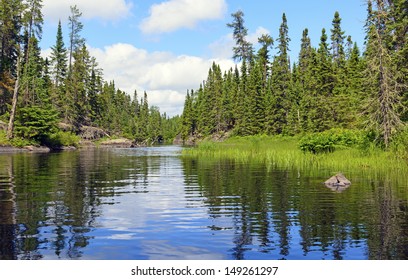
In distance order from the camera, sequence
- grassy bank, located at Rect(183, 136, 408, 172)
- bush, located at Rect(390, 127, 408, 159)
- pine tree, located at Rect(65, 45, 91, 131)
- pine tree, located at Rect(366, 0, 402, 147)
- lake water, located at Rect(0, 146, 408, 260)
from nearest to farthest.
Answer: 1. lake water, located at Rect(0, 146, 408, 260)
2. grassy bank, located at Rect(183, 136, 408, 172)
3. bush, located at Rect(390, 127, 408, 159)
4. pine tree, located at Rect(366, 0, 402, 147)
5. pine tree, located at Rect(65, 45, 91, 131)

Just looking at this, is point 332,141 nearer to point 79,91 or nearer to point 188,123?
point 79,91

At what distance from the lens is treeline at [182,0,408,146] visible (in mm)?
29422

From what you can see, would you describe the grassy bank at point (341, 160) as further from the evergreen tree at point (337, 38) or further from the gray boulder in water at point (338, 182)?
the evergreen tree at point (337, 38)

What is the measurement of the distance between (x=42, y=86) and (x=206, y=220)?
65519 mm

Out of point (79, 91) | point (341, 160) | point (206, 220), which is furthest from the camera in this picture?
point (79, 91)

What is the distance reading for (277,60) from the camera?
8119 centimetres

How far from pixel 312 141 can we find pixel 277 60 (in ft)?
175

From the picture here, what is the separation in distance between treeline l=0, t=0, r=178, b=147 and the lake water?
42.8 m

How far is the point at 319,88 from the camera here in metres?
54.4

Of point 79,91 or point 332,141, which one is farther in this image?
point 79,91

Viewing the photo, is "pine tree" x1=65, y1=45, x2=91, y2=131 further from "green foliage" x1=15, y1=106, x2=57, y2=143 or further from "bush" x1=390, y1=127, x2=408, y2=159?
"bush" x1=390, y1=127, x2=408, y2=159

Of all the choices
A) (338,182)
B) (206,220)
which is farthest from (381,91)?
(206,220)

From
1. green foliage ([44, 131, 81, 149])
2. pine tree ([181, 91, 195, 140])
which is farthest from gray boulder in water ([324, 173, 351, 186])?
pine tree ([181, 91, 195, 140])

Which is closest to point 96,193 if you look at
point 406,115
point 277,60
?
point 406,115
